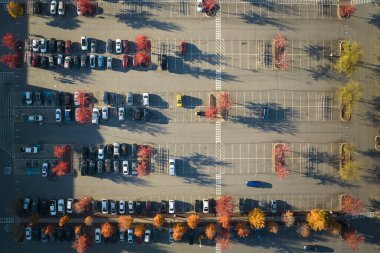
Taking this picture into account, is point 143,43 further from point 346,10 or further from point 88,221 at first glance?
point 346,10

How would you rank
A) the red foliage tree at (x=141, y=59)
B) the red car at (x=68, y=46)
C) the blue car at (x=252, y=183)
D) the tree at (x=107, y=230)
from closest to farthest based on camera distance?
the tree at (x=107, y=230) → the red foliage tree at (x=141, y=59) → the red car at (x=68, y=46) → the blue car at (x=252, y=183)

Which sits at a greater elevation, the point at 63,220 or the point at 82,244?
the point at 63,220

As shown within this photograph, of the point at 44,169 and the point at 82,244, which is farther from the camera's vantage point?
the point at 44,169

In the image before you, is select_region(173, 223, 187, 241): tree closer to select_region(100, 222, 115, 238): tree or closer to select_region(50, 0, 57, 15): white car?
select_region(100, 222, 115, 238): tree

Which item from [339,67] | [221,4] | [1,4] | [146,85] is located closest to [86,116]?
[146,85]

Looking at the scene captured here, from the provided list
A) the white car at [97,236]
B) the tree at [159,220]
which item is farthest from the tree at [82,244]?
the tree at [159,220]

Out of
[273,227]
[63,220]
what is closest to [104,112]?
[63,220]

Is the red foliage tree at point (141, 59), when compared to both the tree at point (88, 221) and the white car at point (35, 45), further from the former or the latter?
the tree at point (88, 221)
